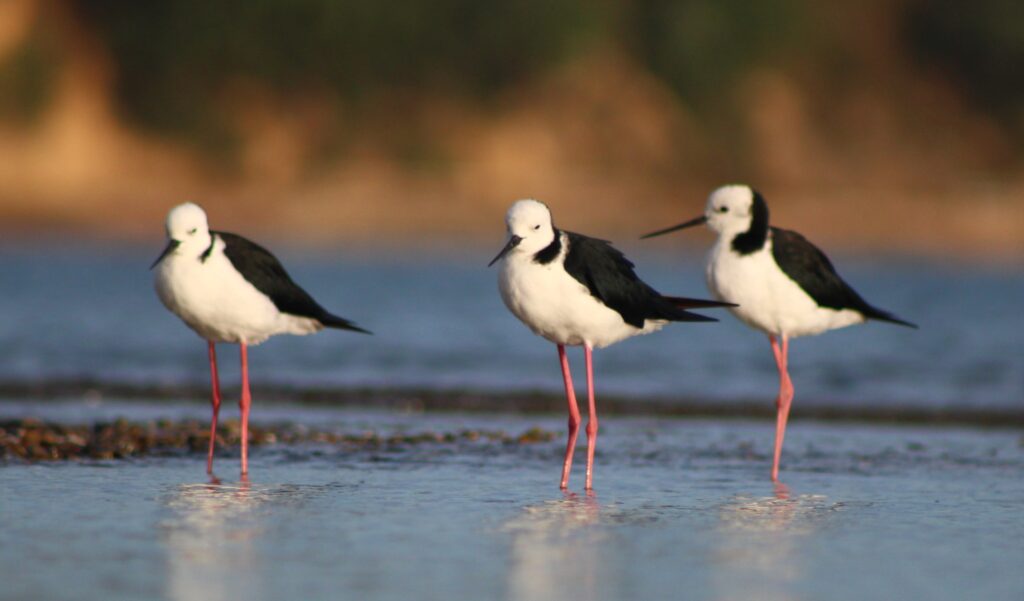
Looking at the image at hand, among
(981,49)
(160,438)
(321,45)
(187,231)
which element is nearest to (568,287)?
(187,231)

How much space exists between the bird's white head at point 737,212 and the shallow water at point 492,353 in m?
4.08

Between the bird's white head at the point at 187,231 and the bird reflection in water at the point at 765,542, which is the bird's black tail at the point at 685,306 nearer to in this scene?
the bird reflection in water at the point at 765,542

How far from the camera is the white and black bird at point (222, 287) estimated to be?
27.6 ft

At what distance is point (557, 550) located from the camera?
627 cm

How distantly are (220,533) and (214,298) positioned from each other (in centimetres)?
227

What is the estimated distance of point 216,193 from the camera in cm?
5050

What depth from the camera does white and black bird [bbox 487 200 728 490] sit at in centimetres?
800

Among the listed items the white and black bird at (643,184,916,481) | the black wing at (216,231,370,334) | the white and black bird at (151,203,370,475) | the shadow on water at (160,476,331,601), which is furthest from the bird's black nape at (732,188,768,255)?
the shadow on water at (160,476,331,601)


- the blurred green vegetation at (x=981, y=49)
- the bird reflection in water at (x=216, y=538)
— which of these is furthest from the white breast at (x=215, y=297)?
the blurred green vegetation at (x=981, y=49)

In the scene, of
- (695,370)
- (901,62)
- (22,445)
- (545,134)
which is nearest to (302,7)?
(545,134)

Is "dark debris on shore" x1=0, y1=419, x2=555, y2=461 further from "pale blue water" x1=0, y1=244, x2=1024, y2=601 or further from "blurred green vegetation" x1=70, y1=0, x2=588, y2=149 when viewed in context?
"blurred green vegetation" x1=70, y1=0, x2=588, y2=149

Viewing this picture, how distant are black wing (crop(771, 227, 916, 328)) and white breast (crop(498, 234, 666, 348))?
4.38ft

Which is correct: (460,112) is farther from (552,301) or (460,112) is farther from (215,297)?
(552,301)

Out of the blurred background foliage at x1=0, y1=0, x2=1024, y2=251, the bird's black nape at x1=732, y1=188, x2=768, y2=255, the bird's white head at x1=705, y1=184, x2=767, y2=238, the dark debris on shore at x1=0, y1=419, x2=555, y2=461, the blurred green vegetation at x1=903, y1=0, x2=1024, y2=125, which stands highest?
the blurred green vegetation at x1=903, y1=0, x2=1024, y2=125
